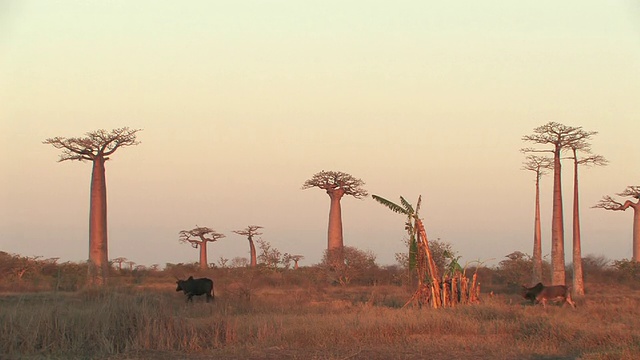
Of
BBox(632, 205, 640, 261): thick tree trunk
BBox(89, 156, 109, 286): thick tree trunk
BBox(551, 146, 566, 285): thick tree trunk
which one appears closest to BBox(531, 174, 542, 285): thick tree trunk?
BBox(551, 146, 566, 285): thick tree trunk

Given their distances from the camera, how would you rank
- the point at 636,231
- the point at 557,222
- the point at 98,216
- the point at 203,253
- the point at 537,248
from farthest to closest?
the point at 203,253 < the point at 636,231 < the point at 537,248 < the point at 98,216 < the point at 557,222

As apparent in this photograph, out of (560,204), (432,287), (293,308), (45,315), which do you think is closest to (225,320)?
(45,315)

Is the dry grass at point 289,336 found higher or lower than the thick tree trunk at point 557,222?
lower

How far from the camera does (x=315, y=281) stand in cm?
3183

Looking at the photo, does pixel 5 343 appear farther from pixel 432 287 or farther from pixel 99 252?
pixel 99 252

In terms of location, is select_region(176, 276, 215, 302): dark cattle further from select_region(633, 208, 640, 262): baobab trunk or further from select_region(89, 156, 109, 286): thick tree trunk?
select_region(633, 208, 640, 262): baobab trunk

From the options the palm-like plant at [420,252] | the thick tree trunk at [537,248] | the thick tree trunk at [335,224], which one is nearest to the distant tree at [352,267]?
the thick tree trunk at [335,224]

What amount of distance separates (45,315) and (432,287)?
30.3 ft

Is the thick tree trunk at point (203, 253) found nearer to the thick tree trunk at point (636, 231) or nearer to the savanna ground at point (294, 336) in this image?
the thick tree trunk at point (636, 231)

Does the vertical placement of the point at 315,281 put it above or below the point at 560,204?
below

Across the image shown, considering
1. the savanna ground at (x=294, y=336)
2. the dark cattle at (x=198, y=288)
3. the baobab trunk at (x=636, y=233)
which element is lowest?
the savanna ground at (x=294, y=336)

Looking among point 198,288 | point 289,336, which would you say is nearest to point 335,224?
point 198,288

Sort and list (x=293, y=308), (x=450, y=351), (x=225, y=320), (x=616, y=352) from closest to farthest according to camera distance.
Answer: (x=616, y=352) → (x=450, y=351) → (x=225, y=320) → (x=293, y=308)

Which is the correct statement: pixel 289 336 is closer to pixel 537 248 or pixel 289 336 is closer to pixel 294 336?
pixel 294 336
